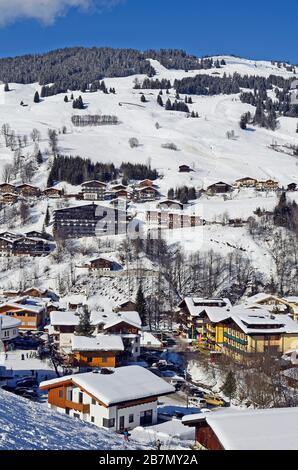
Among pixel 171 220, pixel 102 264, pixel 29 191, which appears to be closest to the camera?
pixel 102 264

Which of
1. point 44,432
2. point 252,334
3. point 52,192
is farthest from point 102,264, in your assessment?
point 44,432

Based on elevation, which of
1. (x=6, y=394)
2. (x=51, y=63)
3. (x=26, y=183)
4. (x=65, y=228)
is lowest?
(x=6, y=394)

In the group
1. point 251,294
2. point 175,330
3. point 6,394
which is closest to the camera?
point 6,394

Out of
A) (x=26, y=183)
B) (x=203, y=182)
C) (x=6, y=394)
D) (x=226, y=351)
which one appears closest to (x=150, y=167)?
(x=203, y=182)

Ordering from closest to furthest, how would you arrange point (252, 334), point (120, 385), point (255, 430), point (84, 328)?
point (255, 430), point (120, 385), point (252, 334), point (84, 328)

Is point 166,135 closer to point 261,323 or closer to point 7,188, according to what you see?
point 7,188

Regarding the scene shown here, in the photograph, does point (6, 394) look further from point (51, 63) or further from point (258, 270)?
point (51, 63)

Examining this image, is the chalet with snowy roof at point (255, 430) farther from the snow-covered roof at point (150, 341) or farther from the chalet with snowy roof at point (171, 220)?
the chalet with snowy roof at point (171, 220)
